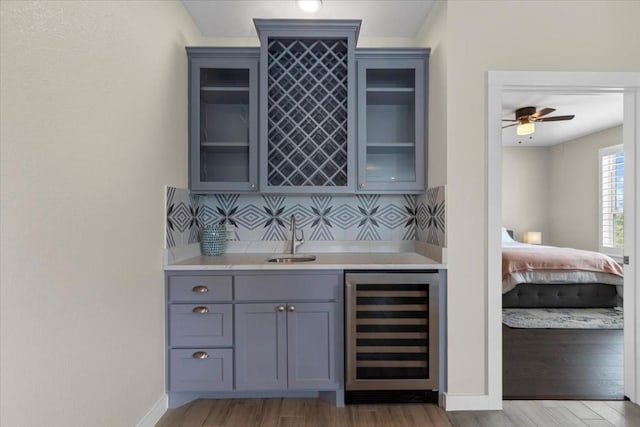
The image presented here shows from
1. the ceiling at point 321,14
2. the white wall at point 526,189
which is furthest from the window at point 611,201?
the ceiling at point 321,14

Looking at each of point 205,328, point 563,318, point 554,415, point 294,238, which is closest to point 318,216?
point 294,238

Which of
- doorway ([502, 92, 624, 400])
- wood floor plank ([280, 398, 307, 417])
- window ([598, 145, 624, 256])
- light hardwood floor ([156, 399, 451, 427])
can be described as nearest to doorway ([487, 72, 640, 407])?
doorway ([502, 92, 624, 400])

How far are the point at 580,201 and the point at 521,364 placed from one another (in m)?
4.91

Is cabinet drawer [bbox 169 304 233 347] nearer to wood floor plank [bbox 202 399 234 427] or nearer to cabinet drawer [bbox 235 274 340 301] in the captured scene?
cabinet drawer [bbox 235 274 340 301]

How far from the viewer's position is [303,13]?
2.55m

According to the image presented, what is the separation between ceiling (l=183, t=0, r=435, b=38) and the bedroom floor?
261 cm

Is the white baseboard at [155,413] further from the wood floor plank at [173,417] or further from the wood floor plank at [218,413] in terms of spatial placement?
the wood floor plank at [218,413]

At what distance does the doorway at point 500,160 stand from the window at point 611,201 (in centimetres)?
427

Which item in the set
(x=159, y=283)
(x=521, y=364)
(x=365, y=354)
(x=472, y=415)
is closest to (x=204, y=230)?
(x=159, y=283)

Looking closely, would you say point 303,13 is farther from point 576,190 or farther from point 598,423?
point 576,190

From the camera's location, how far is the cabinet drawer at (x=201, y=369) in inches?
84.7

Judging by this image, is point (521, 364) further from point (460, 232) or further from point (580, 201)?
point (580, 201)

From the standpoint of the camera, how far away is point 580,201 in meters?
6.43

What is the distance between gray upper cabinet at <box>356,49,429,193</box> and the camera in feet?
8.11
